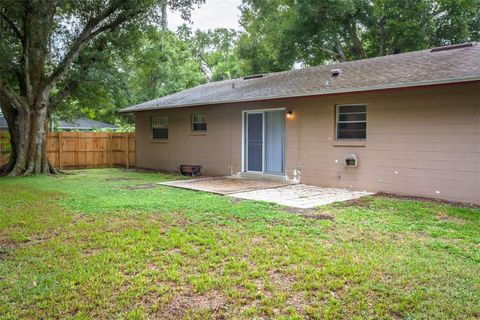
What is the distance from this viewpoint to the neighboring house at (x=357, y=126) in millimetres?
7410

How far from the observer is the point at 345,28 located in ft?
61.7

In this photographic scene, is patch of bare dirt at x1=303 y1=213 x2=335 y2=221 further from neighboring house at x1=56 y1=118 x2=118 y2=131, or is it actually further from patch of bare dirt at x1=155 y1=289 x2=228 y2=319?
neighboring house at x1=56 y1=118 x2=118 y2=131

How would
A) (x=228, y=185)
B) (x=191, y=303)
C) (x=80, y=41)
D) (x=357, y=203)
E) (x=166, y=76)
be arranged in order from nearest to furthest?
(x=191, y=303), (x=357, y=203), (x=228, y=185), (x=80, y=41), (x=166, y=76)

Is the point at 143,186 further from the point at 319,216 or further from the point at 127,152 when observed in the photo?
the point at 127,152

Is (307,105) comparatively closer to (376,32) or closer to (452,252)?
(452,252)

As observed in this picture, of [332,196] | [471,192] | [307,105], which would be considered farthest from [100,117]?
[471,192]

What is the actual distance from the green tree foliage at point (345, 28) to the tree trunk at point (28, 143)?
36.7 feet

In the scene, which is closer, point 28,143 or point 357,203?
point 357,203

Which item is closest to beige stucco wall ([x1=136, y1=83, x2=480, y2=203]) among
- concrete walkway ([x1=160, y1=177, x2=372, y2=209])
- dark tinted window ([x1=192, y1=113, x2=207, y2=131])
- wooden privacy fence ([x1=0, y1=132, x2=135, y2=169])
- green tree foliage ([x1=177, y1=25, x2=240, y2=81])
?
concrete walkway ([x1=160, y1=177, x2=372, y2=209])

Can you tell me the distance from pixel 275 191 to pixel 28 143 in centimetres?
843

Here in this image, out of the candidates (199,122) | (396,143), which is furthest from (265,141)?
(396,143)

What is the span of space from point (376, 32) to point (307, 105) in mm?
11176

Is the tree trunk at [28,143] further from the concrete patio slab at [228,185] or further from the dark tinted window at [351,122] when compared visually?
the dark tinted window at [351,122]

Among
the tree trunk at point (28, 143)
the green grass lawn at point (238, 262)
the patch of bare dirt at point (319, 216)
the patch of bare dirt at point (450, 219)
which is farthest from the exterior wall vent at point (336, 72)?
the tree trunk at point (28, 143)
